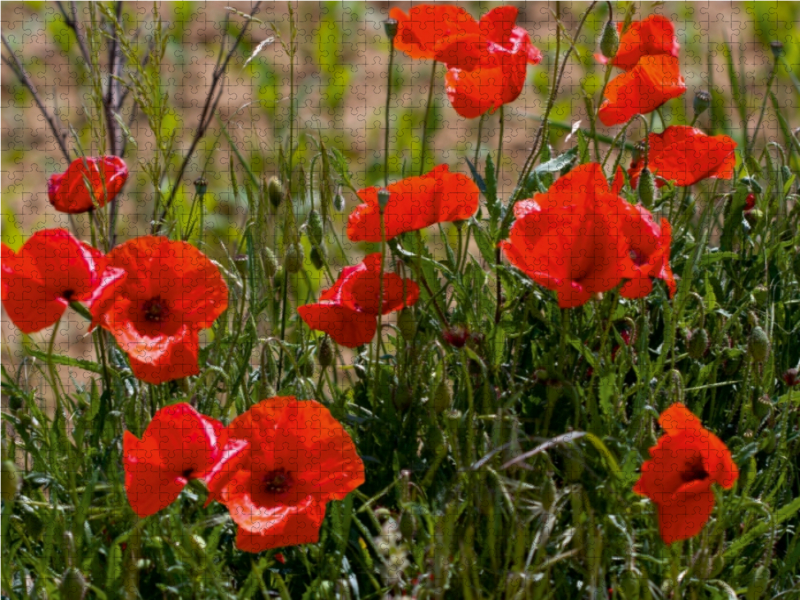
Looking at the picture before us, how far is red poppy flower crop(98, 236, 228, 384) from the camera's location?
126cm

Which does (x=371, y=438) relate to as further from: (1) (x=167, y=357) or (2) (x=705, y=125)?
(2) (x=705, y=125)

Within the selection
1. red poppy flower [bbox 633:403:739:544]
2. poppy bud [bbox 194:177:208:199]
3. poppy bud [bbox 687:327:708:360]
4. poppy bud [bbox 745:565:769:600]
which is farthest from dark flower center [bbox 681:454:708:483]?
poppy bud [bbox 194:177:208:199]

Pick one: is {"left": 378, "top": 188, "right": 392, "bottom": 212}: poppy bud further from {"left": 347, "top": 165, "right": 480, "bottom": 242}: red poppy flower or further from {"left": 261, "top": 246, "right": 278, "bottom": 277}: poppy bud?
{"left": 261, "top": 246, "right": 278, "bottom": 277}: poppy bud

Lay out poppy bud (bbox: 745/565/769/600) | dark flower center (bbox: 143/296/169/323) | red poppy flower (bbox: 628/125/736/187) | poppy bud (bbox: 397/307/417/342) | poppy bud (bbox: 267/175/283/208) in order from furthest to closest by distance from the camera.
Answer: poppy bud (bbox: 267/175/283/208)
red poppy flower (bbox: 628/125/736/187)
poppy bud (bbox: 397/307/417/342)
dark flower center (bbox: 143/296/169/323)
poppy bud (bbox: 745/565/769/600)

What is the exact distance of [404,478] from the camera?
3.86 ft

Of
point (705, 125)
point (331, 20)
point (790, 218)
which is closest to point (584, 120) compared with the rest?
point (705, 125)

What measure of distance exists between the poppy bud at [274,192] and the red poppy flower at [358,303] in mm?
231

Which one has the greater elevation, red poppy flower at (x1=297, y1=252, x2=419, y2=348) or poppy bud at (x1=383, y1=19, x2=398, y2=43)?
poppy bud at (x1=383, y1=19, x2=398, y2=43)

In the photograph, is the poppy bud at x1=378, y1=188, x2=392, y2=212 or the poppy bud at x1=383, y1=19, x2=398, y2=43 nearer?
the poppy bud at x1=378, y1=188, x2=392, y2=212

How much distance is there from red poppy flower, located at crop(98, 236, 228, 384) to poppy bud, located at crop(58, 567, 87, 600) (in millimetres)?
261

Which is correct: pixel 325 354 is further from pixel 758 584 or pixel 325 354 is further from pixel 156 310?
pixel 758 584

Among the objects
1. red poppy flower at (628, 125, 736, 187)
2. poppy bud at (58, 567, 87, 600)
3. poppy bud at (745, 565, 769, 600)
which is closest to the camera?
poppy bud at (58, 567, 87, 600)

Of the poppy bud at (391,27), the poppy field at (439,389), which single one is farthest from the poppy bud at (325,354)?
the poppy bud at (391,27)

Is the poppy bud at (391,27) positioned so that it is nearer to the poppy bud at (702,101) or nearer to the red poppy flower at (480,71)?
the red poppy flower at (480,71)
